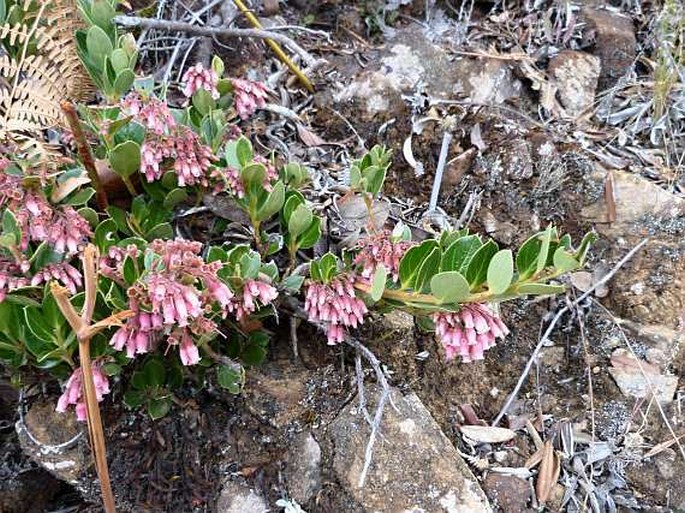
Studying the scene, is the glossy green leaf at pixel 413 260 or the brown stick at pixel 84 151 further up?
the brown stick at pixel 84 151

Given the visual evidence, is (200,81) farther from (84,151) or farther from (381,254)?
(381,254)

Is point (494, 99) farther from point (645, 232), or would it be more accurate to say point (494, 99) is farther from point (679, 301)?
point (679, 301)

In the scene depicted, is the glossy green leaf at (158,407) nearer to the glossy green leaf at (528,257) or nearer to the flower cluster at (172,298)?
the flower cluster at (172,298)

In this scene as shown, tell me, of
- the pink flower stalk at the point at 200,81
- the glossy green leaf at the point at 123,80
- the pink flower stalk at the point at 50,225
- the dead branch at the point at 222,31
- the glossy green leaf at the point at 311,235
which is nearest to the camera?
the pink flower stalk at the point at 50,225

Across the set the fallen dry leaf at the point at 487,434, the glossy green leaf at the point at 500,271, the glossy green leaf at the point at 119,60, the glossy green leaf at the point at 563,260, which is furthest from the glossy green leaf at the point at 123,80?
the fallen dry leaf at the point at 487,434

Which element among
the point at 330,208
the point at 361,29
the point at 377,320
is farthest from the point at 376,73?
the point at 377,320

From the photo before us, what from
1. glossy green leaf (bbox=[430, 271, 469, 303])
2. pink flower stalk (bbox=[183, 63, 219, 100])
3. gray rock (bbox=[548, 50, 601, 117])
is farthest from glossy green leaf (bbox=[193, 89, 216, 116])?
gray rock (bbox=[548, 50, 601, 117])
